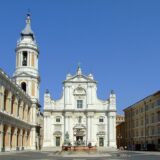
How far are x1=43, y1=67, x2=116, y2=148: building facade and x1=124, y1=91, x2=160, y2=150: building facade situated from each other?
6432mm

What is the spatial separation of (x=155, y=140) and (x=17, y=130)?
97.1 feet

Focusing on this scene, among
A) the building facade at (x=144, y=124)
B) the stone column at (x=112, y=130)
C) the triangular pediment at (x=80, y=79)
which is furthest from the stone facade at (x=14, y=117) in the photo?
the building facade at (x=144, y=124)

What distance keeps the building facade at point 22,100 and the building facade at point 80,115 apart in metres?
4.79

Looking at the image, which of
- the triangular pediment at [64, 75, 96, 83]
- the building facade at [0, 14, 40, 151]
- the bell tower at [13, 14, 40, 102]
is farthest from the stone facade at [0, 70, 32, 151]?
the triangular pediment at [64, 75, 96, 83]

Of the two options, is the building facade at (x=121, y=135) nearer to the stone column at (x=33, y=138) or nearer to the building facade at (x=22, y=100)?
the building facade at (x=22, y=100)

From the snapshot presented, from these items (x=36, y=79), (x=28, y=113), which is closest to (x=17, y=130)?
(x=28, y=113)

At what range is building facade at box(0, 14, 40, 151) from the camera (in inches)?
2480

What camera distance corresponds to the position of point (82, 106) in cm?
9794

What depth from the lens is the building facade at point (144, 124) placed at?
272 feet

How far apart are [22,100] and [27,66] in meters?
16.0

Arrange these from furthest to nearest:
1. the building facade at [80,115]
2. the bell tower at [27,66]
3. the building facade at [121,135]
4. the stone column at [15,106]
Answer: the building facade at [121,135] < the building facade at [80,115] < the bell tower at [27,66] < the stone column at [15,106]

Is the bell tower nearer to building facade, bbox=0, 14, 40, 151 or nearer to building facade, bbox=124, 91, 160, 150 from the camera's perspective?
building facade, bbox=0, 14, 40, 151

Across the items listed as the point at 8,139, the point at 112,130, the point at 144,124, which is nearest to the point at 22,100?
the point at 8,139

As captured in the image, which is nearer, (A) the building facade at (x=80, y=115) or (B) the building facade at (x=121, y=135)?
(A) the building facade at (x=80, y=115)
